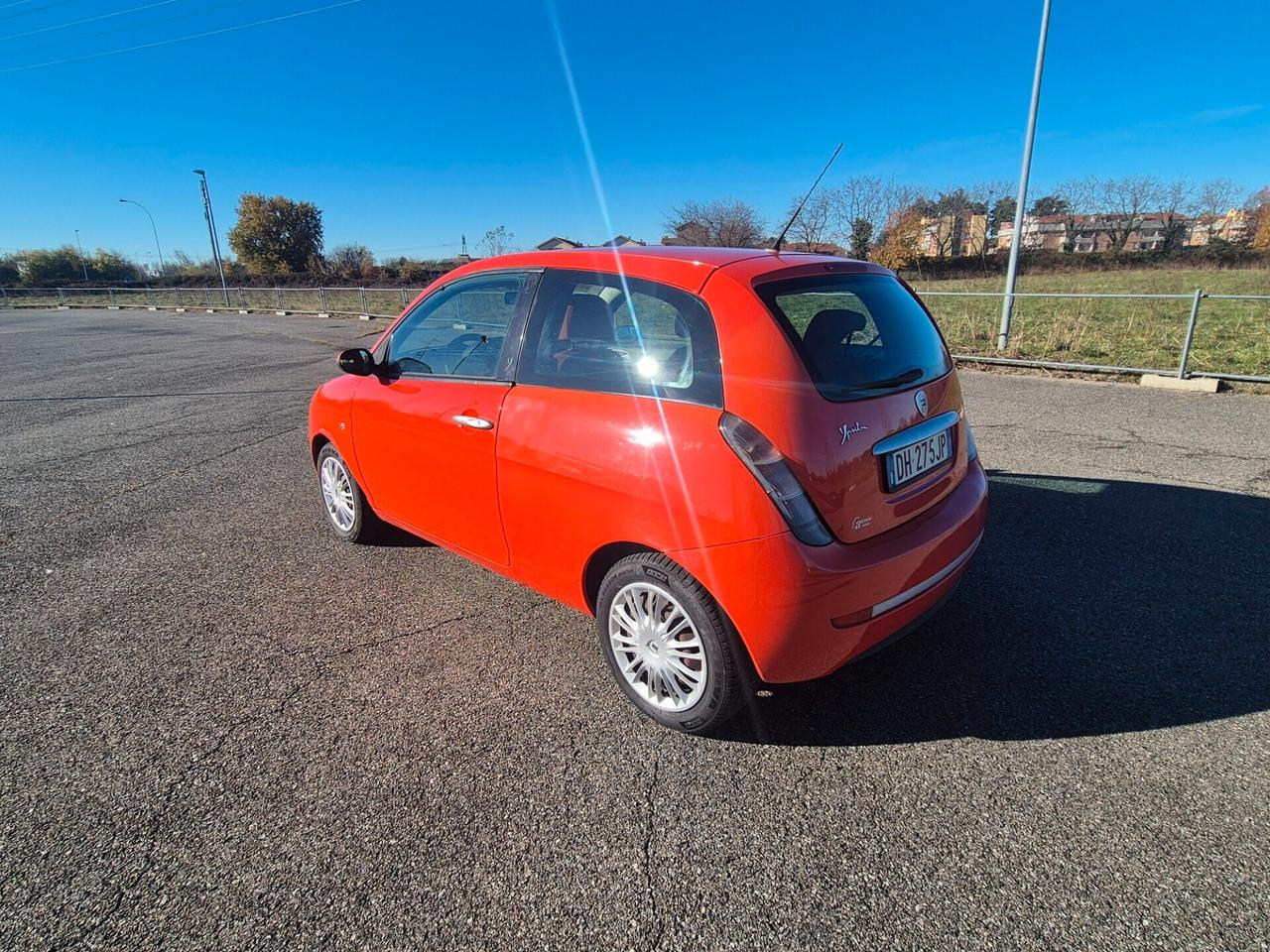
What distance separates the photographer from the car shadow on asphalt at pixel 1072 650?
8.14ft

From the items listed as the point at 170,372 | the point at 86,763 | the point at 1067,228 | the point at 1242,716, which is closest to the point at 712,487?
the point at 1242,716

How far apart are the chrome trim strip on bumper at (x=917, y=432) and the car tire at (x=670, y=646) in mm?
794

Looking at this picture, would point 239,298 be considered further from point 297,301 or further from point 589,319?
point 589,319

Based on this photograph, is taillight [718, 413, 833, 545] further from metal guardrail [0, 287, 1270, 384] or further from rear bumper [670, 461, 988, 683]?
metal guardrail [0, 287, 1270, 384]

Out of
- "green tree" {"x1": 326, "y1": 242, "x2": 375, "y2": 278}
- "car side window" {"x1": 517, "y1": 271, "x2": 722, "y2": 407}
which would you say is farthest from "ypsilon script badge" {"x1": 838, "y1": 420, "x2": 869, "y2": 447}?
"green tree" {"x1": 326, "y1": 242, "x2": 375, "y2": 278}

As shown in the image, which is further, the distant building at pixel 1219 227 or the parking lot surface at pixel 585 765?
the distant building at pixel 1219 227

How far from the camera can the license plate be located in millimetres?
2316

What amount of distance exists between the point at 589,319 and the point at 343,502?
7.80ft

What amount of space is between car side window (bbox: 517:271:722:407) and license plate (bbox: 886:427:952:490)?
69cm

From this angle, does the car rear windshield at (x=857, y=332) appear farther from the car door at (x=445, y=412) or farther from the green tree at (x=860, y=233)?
the green tree at (x=860, y=233)

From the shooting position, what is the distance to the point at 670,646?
2416 mm

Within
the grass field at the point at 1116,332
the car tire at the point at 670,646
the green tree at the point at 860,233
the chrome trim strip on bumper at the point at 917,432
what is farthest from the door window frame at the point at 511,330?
the green tree at the point at 860,233


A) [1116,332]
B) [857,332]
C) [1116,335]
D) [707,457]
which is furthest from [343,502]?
[1116,332]

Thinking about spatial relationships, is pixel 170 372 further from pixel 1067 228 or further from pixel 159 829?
pixel 1067 228
